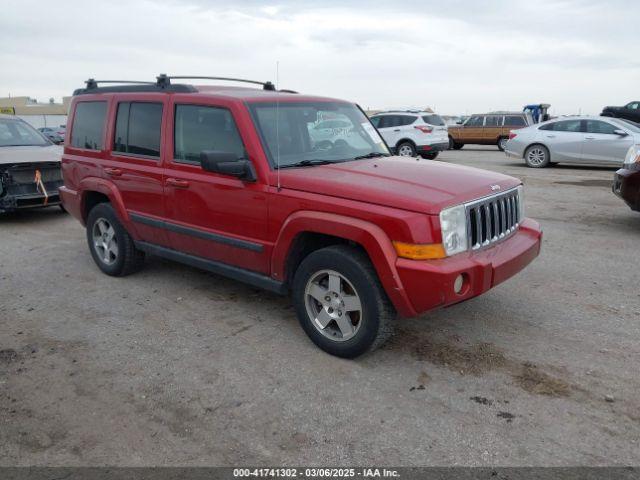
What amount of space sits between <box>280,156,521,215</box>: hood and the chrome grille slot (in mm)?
61

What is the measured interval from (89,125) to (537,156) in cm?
1324

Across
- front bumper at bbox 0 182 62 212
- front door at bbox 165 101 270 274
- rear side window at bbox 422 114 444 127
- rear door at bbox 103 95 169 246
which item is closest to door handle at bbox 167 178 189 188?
front door at bbox 165 101 270 274

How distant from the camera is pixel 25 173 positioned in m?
8.05

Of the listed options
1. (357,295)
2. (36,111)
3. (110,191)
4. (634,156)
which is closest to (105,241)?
(110,191)

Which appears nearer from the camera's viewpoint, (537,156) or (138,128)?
(138,128)

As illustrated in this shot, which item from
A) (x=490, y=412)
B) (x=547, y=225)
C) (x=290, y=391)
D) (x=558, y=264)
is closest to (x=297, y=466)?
(x=290, y=391)

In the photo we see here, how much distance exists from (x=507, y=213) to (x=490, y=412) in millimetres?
1567

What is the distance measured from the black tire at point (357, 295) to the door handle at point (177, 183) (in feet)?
4.38

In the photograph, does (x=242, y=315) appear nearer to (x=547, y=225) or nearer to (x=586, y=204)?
(x=547, y=225)

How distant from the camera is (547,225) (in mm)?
7707

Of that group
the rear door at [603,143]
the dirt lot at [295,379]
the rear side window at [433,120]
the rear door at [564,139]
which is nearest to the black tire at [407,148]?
the rear side window at [433,120]

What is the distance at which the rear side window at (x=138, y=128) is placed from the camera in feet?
15.4

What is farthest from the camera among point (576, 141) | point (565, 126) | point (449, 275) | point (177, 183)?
point (565, 126)

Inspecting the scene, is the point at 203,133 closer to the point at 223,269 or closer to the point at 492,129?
the point at 223,269
